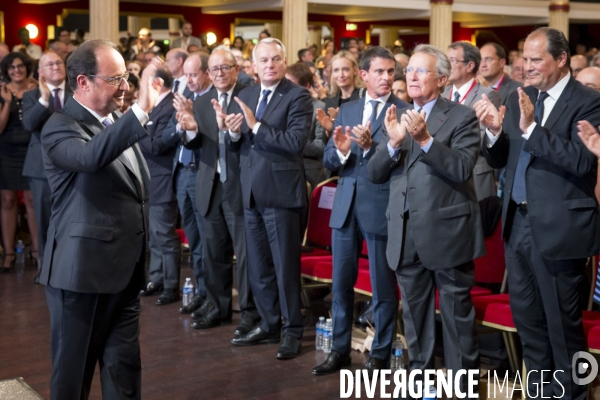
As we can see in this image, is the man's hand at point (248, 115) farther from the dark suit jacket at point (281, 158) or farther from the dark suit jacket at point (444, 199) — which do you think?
the dark suit jacket at point (444, 199)

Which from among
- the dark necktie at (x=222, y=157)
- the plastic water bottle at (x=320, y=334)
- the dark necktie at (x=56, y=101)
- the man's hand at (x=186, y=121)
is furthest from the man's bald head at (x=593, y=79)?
the dark necktie at (x=56, y=101)

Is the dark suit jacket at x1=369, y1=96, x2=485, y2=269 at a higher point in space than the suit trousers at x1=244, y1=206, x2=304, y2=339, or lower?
higher

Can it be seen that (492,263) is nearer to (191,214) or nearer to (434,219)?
(434,219)

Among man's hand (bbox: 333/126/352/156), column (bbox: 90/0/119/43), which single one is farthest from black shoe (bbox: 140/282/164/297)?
column (bbox: 90/0/119/43)

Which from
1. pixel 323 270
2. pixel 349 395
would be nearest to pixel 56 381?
pixel 349 395

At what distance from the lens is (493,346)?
13.8 feet

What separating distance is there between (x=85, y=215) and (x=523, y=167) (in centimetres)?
182

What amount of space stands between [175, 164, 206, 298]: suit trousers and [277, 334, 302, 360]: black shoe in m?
1.03

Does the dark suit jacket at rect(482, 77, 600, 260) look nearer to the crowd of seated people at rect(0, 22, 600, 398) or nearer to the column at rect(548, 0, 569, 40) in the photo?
the crowd of seated people at rect(0, 22, 600, 398)

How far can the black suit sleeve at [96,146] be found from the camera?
2.52 metres

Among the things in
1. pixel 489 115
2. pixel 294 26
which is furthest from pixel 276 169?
pixel 294 26

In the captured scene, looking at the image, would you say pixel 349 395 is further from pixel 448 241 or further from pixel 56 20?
pixel 56 20

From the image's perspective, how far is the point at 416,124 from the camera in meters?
3.11

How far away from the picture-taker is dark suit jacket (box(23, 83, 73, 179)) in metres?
5.70
